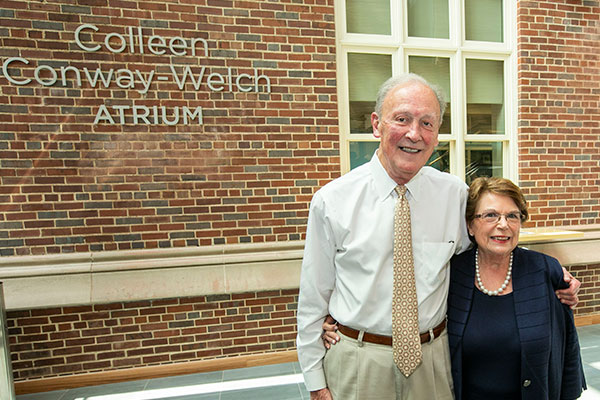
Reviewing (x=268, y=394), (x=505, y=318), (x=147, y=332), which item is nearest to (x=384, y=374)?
(x=505, y=318)

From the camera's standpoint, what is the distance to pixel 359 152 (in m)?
3.46

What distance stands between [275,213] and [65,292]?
192 cm

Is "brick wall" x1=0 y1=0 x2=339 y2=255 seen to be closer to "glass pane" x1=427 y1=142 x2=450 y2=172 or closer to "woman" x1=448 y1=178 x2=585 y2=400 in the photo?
"glass pane" x1=427 y1=142 x2=450 y2=172

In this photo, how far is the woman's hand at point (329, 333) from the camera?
55.1 inches

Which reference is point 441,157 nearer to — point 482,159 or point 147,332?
point 482,159

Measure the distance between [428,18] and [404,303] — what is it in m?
3.37

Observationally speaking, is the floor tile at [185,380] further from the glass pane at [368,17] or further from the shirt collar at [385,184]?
the glass pane at [368,17]

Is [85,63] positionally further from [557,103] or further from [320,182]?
[557,103]

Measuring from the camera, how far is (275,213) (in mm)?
3172

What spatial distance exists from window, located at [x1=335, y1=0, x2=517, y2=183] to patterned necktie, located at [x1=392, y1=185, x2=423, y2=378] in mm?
2107

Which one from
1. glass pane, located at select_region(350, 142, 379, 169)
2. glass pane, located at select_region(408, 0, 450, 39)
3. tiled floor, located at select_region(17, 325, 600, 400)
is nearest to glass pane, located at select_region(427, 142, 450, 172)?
glass pane, located at select_region(350, 142, 379, 169)

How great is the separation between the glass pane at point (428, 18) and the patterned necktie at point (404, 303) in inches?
116

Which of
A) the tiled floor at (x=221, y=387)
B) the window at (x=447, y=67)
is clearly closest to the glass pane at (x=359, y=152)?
the window at (x=447, y=67)

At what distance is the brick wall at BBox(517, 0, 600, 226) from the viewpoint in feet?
11.8
